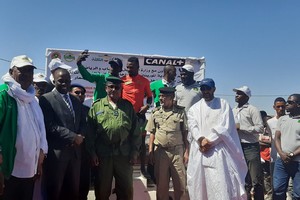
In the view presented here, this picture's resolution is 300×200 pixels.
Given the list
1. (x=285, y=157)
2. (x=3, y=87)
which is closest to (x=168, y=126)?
(x=285, y=157)

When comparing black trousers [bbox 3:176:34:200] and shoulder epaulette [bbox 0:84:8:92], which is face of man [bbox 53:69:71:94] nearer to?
shoulder epaulette [bbox 0:84:8:92]

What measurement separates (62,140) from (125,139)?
96 centimetres

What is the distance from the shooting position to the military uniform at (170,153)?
5.43m

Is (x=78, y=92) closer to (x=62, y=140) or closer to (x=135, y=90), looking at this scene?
(x=135, y=90)

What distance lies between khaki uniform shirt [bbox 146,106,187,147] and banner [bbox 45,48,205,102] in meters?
2.89

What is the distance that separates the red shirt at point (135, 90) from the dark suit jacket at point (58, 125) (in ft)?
5.29

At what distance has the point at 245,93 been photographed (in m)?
6.36

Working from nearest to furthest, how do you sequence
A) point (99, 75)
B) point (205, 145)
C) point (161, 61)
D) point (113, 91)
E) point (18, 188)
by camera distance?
point (18, 188), point (113, 91), point (205, 145), point (99, 75), point (161, 61)

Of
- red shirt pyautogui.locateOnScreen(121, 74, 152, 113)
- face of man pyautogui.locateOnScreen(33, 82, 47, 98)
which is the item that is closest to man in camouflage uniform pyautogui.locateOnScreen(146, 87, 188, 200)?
red shirt pyautogui.locateOnScreen(121, 74, 152, 113)

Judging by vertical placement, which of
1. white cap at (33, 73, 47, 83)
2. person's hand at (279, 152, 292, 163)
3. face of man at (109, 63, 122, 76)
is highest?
face of man at (109, 63, 122, 76)

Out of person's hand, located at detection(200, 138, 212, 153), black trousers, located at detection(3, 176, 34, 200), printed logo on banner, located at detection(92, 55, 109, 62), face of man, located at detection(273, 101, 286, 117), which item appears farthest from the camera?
printed logo on banner, located at detection(92, 55, 109, 62)

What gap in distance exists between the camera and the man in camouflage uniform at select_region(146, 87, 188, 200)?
544 cm

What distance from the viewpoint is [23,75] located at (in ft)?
12.4

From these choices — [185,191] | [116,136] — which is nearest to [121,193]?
[116,136]
